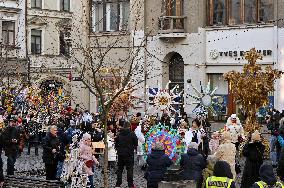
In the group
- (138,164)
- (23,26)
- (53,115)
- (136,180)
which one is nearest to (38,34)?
(23,26)

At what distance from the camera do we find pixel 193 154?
14344 mm

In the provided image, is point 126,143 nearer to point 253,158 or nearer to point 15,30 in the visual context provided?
point 253,158

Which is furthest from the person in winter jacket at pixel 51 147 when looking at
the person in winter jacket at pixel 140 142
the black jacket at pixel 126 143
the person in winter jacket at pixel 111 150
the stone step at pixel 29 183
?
the person in winter jacket at pixel 140 142

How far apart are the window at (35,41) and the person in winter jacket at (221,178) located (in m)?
36.2

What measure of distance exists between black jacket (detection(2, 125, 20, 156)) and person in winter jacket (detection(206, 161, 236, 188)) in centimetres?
948

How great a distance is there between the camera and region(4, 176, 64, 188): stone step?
15.2 meters

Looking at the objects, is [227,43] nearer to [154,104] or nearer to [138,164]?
[154,104]

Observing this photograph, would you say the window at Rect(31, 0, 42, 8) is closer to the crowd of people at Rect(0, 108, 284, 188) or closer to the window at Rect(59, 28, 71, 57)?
the window at Rect(59, 28, 71, 57)

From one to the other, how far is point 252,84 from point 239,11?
1287 centimetres

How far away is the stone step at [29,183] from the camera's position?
15.2 metres

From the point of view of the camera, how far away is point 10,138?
19203 mm

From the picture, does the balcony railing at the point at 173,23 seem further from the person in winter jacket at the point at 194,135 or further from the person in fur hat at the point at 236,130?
the person in winter jacket at the point at 194,135

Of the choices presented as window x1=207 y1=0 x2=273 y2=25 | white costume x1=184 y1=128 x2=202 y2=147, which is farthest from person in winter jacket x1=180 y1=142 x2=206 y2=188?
window x1=207 y1=0 x2=273 y2=25

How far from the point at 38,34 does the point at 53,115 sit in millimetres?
19314
